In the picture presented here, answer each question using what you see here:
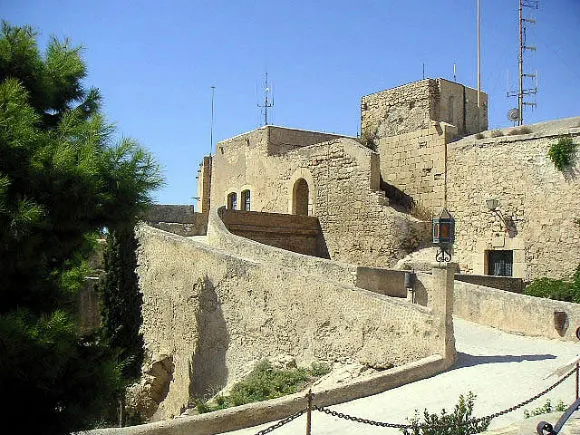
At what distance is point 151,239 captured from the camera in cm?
1677

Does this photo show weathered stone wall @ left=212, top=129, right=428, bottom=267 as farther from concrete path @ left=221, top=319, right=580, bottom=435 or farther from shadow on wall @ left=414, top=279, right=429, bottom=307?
concrete path @ left=221, top=319, right=580, bottom=435

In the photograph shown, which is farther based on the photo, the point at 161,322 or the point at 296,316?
the point at 161,322

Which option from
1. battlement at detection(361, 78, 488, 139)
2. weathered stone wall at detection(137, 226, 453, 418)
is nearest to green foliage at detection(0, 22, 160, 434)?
weathered stone wall at detection(137, 226, 453, 418)

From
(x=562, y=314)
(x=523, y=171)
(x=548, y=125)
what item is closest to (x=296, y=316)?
(x=562, y=314)

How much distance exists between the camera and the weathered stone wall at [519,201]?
1552cm

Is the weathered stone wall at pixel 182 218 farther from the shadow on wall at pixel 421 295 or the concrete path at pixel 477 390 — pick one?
the concrete path at pixel 477 390

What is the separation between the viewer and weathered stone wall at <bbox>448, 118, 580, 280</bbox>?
15.5 metres

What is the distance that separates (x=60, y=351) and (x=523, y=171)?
45.0ft

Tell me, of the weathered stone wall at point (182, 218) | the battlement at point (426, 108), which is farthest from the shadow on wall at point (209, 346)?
the battlement at point (426, 108)

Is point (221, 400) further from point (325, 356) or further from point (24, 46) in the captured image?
point (24, 46)

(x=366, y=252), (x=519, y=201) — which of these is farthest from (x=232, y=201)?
(x=519, y=201)

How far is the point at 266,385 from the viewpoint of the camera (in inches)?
411

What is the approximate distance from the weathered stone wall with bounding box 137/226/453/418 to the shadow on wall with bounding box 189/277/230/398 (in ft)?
0.07

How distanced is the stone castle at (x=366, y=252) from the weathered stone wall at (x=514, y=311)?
0.09 feet
